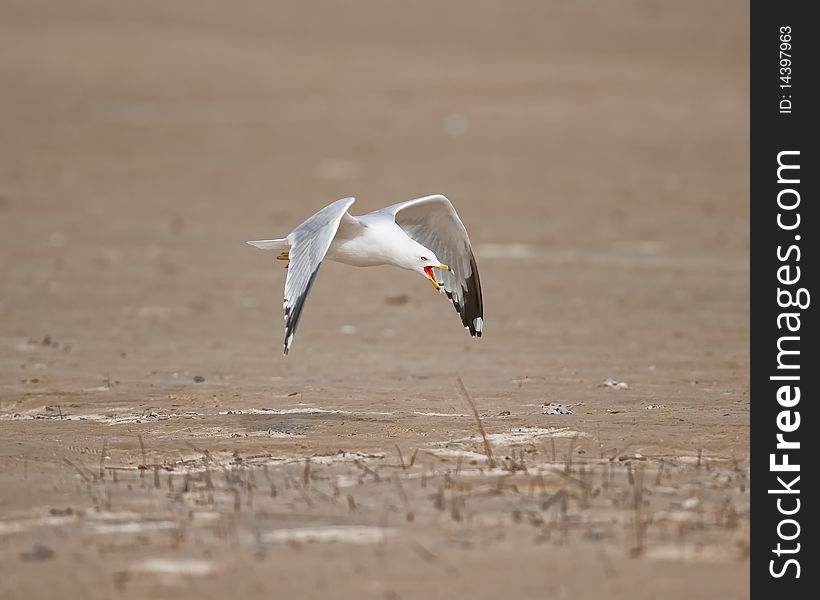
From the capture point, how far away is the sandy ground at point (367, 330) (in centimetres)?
532

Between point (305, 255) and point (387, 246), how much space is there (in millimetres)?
723

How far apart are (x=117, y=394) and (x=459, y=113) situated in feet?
53.3

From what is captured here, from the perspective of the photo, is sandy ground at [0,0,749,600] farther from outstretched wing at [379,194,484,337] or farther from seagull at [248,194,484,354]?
seagull at [248,194,484,354]

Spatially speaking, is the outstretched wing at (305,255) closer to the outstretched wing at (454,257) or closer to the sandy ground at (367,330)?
the sandy ground at (367,330)

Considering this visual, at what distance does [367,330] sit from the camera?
36.9 feet

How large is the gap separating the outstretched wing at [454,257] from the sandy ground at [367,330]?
44 centimetres

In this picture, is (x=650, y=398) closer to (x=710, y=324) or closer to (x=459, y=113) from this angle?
(x=710, y=324)
